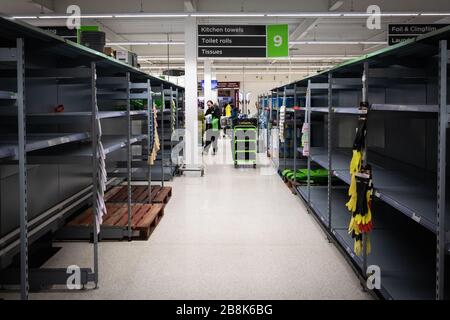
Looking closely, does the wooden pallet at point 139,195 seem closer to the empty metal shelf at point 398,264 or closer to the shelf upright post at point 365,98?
the empty metal shelf at point 398,264

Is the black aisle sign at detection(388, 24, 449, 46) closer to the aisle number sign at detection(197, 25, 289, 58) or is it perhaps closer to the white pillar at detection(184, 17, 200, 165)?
the aisle number sign at detection(197, 25, 289, 58)

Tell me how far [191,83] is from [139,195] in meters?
3.76

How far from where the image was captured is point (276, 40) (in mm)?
10531

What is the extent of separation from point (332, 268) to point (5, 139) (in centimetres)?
305

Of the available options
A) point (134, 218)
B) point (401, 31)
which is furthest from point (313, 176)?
point (401, 31)

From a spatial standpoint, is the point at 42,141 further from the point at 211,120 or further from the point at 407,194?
the point at 211,120

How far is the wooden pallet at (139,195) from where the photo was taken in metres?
7.06

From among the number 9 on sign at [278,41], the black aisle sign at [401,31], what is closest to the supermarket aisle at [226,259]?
the number 9 on sign at [278,41]

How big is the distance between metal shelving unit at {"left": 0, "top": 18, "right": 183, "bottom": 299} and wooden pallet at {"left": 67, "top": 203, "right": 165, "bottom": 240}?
22 centimetres

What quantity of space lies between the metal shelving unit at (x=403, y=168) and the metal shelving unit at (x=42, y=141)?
2274 millimetres

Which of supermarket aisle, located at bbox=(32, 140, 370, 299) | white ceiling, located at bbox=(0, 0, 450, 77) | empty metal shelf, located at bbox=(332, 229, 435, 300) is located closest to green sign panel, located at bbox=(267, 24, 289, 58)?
white ceiling, located at bbox=(0, 0, 450, 77)

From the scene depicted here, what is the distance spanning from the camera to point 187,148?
34.3 ft
